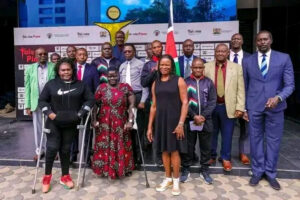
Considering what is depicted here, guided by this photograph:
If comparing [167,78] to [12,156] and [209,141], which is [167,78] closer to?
[209,141]

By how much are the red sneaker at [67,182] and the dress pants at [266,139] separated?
2.36 metres

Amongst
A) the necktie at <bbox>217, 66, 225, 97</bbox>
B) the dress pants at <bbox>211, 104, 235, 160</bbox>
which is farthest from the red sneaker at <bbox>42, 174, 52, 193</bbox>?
the necktie at <bbox>217, 66, 225, 97</bbox>

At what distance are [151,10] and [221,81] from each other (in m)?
3.78

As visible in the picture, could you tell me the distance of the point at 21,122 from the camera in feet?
23.4

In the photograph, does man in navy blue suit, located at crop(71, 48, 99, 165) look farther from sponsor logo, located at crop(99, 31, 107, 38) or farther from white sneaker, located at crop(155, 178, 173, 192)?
sponsor logo, located at crop(99, 31, 107, 38)

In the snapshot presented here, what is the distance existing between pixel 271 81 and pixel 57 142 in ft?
8.91

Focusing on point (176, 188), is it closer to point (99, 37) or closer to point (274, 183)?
point (274, 183)

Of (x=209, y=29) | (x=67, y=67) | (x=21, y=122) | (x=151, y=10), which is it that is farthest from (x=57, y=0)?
(x=67, y=67)

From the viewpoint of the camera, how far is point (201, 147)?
3668mm

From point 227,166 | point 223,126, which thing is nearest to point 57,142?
point 223,126

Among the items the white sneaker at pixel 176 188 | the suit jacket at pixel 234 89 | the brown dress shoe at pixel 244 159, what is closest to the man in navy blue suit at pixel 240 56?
the brown dress shoe at pixel 244 159

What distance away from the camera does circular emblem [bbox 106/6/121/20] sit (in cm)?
679

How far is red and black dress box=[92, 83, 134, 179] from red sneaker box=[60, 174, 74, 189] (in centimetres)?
36

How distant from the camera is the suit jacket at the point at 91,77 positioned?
3.99 meters
